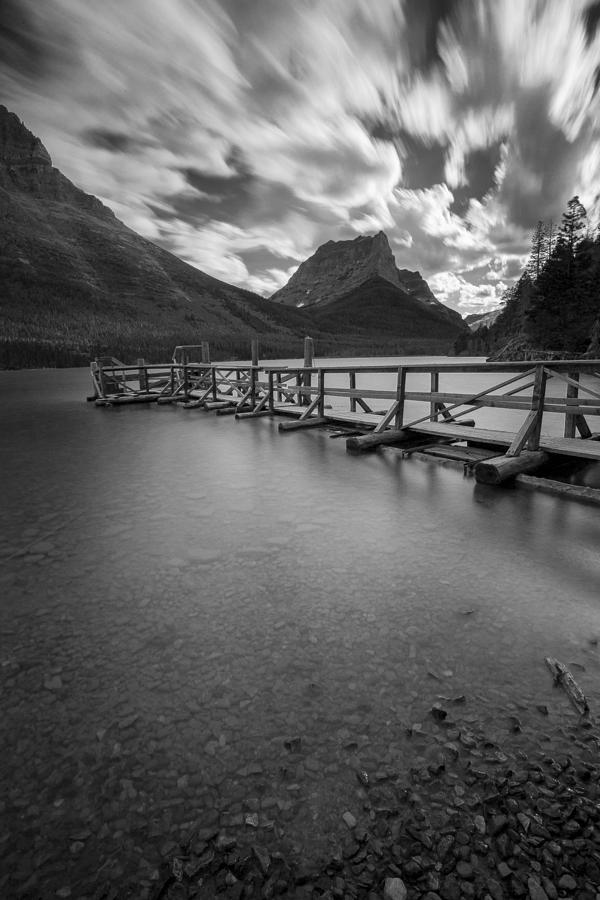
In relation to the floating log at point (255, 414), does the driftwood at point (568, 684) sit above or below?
below

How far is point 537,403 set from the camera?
8875mm


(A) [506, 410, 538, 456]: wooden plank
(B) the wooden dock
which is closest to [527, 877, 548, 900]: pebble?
(B) the wooden dock

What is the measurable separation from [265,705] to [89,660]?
159 centimetres

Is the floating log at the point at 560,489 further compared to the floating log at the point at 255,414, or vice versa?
the floating log at the point at 255,414

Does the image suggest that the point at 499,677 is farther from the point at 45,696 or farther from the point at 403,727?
the point at 45,696

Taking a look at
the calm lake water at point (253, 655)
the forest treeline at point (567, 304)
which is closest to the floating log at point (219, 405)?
the calm lake water at point (253, 655)

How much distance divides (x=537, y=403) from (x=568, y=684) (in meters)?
7.16

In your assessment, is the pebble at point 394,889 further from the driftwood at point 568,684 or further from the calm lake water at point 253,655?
the driftwood at point 568,684

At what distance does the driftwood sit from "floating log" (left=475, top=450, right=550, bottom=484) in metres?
5.64

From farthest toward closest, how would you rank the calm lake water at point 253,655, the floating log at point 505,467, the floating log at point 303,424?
the floating log at point 303,424 < the floating log at point 505,467 < the calm lake water at point 253,655

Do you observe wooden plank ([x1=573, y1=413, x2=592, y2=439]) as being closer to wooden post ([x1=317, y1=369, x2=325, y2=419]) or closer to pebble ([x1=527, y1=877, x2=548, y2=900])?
wooden post ([x1=317, y1=369, x2=325, y2=419])

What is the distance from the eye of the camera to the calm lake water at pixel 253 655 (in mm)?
2234

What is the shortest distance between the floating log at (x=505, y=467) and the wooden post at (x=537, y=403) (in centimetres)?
37

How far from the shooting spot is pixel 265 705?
2965 millimetres
